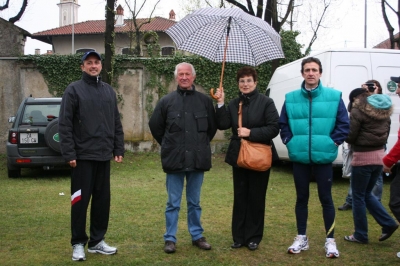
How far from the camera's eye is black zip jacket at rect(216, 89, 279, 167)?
5059mm

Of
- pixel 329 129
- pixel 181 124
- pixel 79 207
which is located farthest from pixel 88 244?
pixel 329 129

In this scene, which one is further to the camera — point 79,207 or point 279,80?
point 279,80

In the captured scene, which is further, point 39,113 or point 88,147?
point 39,113

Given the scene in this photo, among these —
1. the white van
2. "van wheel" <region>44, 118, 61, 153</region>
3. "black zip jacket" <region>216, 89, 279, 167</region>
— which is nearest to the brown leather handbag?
"black zip jacket" <region>216, 89, 279, 167</region>

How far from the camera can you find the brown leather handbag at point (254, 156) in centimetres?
500

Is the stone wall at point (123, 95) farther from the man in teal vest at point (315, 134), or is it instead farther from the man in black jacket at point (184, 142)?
the man in teal vest at point (315, 134)

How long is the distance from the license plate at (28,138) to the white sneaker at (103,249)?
5814 millimetres

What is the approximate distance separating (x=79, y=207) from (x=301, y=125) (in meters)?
2.35

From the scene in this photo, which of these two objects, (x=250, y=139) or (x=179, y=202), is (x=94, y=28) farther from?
(x=250, y=139)

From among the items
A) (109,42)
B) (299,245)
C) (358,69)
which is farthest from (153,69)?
(299,245)

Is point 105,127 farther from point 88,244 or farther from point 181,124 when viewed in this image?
point 88,244

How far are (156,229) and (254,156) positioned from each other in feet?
5.84

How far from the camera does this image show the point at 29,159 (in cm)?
1021

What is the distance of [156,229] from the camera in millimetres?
6043
